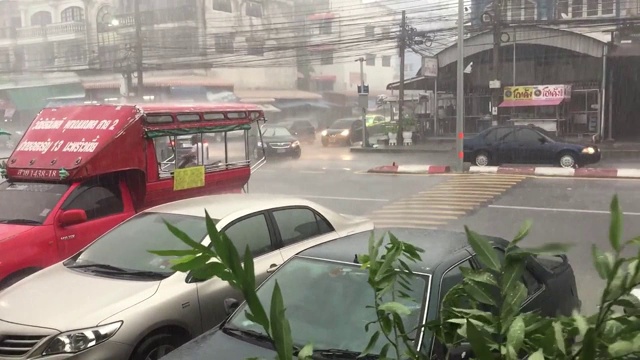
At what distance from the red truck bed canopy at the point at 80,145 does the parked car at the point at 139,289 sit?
4.94 feet

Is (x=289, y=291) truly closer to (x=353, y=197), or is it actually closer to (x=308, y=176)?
(x=353, y=197)

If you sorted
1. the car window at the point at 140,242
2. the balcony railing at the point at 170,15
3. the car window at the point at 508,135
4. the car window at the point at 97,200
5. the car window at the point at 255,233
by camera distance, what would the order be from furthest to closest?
the balcony railing at the point at 170,15, the car window at the point at 508,135, the car window at the point at 97,200, the car window at the point at 255,233, the car window at the point at 140,242

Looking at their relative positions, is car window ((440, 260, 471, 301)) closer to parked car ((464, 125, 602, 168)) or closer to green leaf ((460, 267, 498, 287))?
green leaf ((460, 267, 498, 287))

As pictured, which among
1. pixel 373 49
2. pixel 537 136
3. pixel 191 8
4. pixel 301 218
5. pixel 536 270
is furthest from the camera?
pixel 373 49

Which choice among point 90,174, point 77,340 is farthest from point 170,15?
point 77,340

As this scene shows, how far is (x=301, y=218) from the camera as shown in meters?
5.06

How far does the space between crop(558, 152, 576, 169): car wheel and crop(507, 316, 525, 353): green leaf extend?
1571 cm

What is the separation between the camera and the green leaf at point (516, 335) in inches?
47.7

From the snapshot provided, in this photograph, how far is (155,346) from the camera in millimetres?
3750

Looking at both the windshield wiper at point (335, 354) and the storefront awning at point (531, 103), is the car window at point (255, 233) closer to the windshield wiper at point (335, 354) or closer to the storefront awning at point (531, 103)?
the windshield wiper at point (335, 354)

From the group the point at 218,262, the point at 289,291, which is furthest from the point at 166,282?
the point at 218,262

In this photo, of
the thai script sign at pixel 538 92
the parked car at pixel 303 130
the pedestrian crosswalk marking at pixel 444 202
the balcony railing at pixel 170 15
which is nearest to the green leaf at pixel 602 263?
the pedestrian crosswalk marking at pixel 444 202

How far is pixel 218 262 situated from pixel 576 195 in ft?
38.2

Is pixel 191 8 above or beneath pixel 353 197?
above
